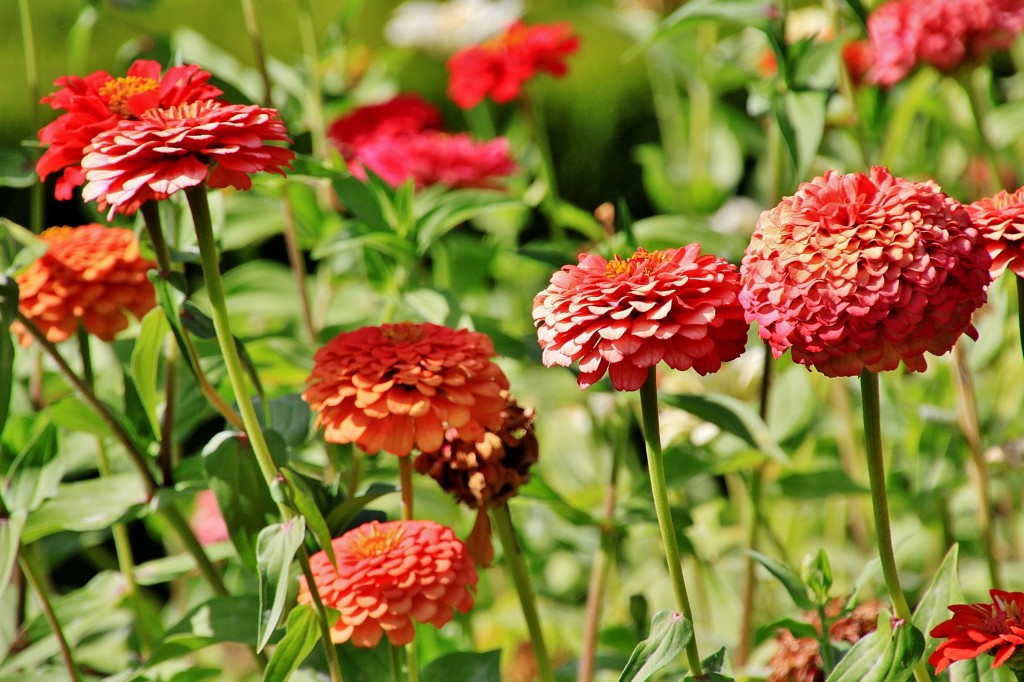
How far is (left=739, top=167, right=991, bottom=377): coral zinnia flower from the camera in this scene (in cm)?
63

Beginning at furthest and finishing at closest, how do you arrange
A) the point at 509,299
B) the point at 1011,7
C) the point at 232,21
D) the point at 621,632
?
the point at 232,21, the point at 509,299, the point at 1011,7, the point at 621,632

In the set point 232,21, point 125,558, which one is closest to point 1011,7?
point 125,558

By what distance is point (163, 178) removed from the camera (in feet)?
2.28

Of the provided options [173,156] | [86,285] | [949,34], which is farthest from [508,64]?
[173,156]

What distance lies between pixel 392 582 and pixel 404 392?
0.13m

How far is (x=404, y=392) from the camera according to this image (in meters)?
0.76

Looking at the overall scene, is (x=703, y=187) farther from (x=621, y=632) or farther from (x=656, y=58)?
(x=621, y=632)

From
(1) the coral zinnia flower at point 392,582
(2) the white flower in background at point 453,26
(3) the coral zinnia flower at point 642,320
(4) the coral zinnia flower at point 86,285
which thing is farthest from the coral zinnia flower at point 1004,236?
(2) the white flower in background at point 453,26

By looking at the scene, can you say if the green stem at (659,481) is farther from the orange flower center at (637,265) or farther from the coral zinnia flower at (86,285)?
the coral zinnia flower at (86,285)

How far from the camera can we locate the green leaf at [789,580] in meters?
0.77

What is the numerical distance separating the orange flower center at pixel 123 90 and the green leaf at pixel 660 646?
1.70 feet

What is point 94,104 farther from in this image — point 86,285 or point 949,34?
point 949,34

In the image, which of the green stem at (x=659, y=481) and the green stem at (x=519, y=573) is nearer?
the green stem at (x=659, y=481)

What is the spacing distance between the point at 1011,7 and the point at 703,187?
1.60 ft
